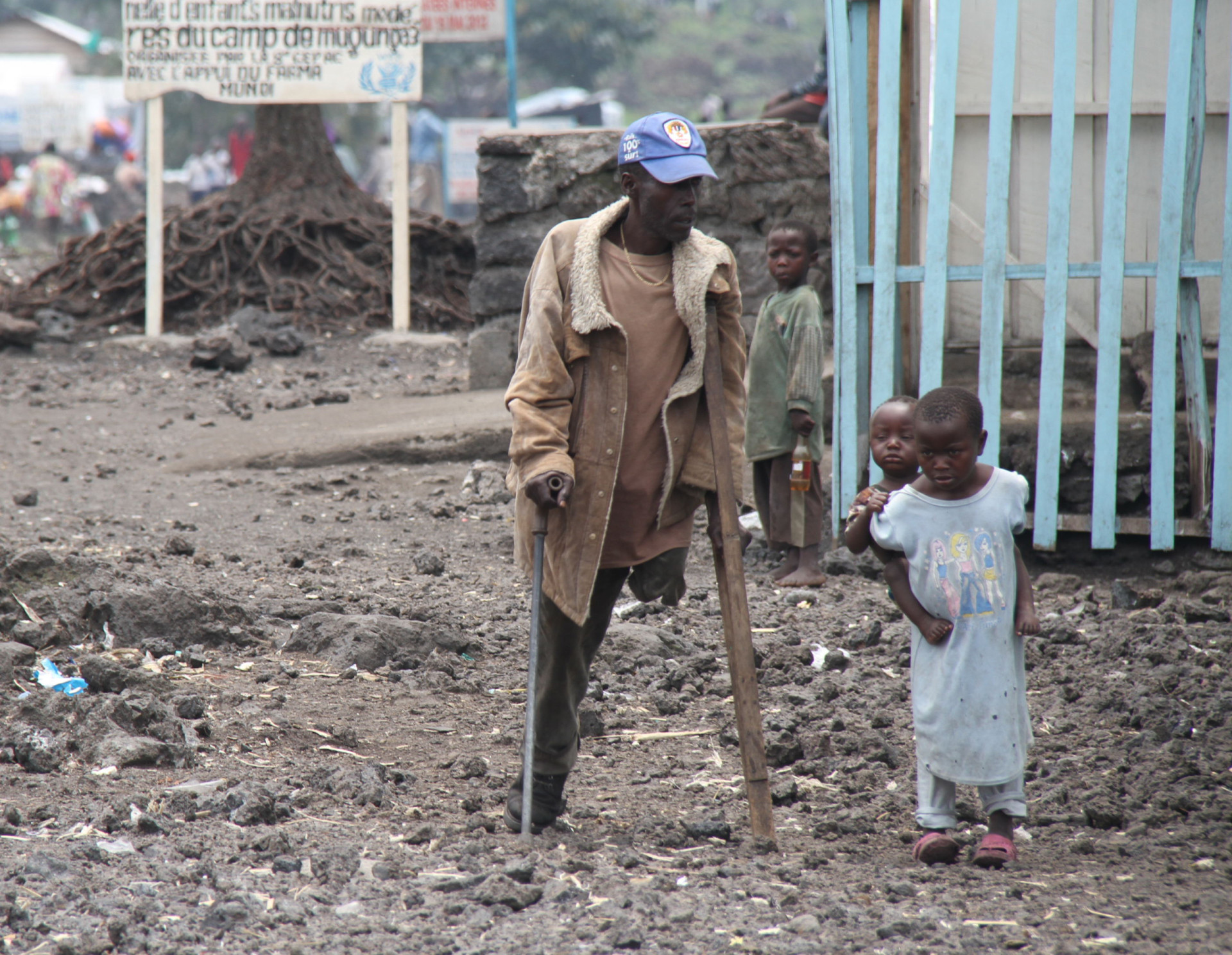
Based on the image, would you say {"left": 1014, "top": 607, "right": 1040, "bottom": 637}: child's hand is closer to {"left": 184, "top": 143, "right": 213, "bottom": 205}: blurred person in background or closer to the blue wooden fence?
the blue wooden fence

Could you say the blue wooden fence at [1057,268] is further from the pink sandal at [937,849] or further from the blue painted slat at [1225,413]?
the pink sandal at [937,849]

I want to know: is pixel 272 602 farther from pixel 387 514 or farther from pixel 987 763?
pixel 987 763

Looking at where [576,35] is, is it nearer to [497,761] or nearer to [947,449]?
[497,761]

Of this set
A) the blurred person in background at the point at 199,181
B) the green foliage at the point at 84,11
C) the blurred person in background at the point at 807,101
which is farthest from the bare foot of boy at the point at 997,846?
the green foliage at the point at 84,11

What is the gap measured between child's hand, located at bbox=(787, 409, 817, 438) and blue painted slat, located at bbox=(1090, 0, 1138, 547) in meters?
1.21

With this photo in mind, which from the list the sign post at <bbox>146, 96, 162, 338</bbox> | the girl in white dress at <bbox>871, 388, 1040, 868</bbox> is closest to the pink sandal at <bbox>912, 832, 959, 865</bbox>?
the girl in white dress at <bbox>871, 388, 1040, 868</bbox>

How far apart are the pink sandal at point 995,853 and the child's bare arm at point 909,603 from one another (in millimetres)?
499

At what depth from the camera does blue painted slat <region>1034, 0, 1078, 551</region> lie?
527 centimetres

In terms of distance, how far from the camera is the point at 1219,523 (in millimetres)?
5320

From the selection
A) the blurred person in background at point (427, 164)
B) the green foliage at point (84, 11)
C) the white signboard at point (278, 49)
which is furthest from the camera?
the green foliage at point (84, 11)

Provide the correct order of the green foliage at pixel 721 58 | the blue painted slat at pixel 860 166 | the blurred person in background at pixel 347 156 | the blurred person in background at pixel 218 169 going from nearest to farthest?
1. the blue painted slat at pixel 860 166
2. the blurred person in background at pixel 218 169
3. the blurred person in background at pixel 347 156
4. the green foliage at pixel 721 58

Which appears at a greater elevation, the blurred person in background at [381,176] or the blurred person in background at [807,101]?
the blurred person in background at [381,176]

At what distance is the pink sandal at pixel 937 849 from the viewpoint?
120 inches

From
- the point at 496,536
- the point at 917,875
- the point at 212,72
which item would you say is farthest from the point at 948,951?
the point at 212,72
